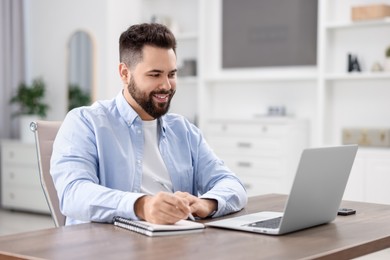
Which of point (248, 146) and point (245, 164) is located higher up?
point (248, 146)

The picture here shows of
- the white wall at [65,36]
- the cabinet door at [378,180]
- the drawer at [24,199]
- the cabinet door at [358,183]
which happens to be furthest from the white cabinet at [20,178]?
the cabinet door at [378,180]

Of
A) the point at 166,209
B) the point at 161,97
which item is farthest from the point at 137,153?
the point at 166,209

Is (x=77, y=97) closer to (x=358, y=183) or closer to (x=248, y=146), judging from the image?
(x=248, y=146)

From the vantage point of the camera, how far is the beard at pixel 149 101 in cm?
214

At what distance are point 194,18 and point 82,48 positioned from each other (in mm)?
1089

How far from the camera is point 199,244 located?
1596 millimetres

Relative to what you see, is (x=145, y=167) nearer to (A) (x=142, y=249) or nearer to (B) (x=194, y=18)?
(A) (x=142, y=249)

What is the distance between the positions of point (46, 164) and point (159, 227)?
74 centimetres

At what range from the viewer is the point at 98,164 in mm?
2115

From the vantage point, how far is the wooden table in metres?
1.49

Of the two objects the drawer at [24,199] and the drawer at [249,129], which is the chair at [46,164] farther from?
the drawer at [24,199]

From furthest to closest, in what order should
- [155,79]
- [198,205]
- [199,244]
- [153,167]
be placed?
1. [153,167]
2. [155,79]
3. [198,205]
4. [199,244]

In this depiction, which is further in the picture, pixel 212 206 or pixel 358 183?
pixel 358 183

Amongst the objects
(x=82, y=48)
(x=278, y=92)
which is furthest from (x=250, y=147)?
(x=82, y=48)
